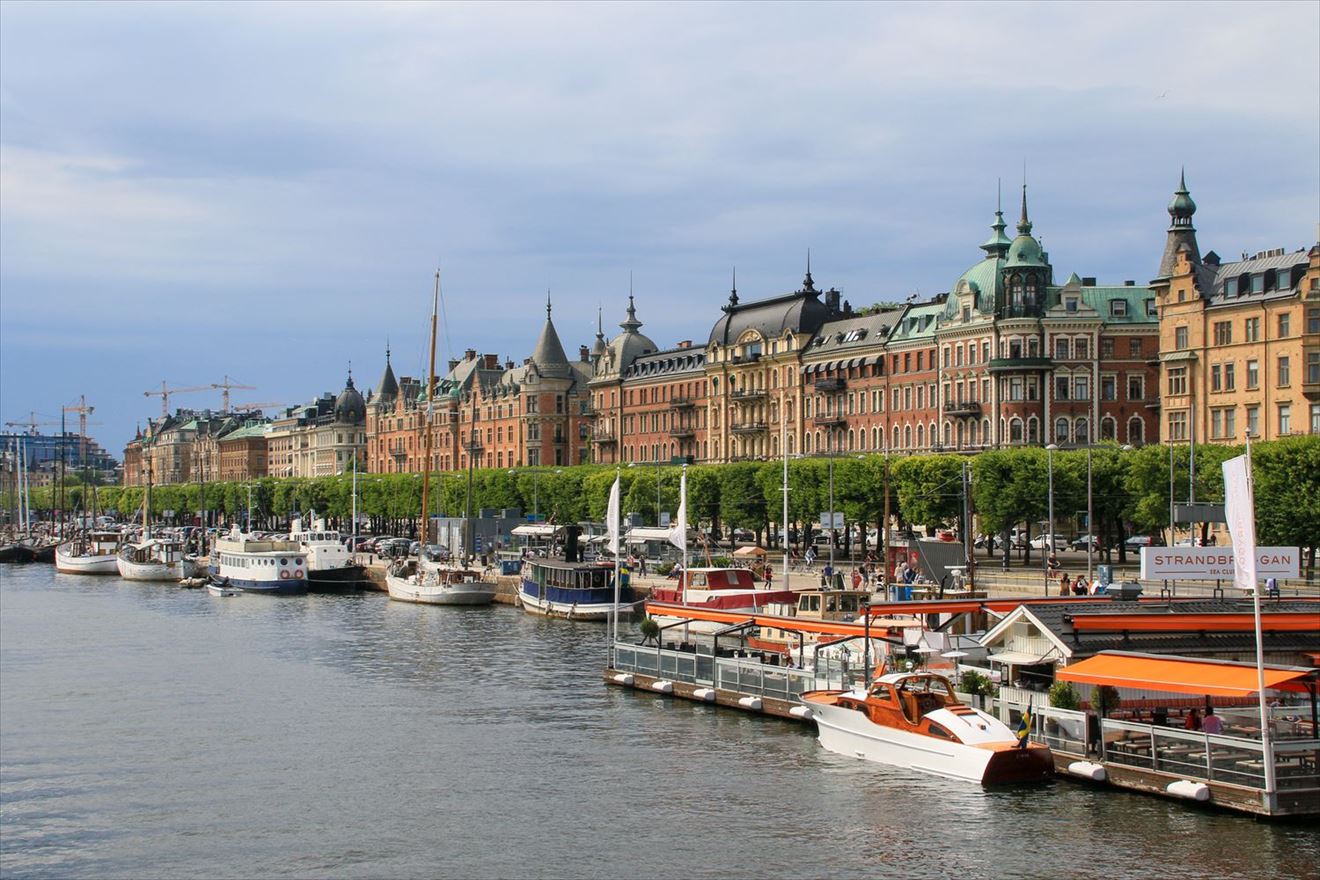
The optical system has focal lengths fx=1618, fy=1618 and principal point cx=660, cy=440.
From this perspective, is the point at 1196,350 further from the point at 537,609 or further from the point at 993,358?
the point at 537,609

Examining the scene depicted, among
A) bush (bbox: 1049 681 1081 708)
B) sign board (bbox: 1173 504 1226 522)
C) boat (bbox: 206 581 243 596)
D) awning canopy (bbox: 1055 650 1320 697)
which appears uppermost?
sign board (bbox: 1173 504 1226 522)

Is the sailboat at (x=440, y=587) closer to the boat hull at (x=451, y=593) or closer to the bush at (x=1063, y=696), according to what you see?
the boat hull at (x=451, y=593)

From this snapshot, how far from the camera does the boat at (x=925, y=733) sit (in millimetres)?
40812

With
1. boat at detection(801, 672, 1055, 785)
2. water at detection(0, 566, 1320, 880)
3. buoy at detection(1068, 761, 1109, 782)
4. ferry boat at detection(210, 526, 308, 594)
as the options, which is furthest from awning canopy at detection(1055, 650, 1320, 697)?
ferry boat at detection(210, 526, 308, 594)

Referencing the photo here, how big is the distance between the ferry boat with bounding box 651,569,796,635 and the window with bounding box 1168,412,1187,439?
45995 mm

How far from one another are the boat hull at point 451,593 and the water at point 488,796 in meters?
36.9

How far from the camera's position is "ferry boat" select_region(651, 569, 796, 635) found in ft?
230

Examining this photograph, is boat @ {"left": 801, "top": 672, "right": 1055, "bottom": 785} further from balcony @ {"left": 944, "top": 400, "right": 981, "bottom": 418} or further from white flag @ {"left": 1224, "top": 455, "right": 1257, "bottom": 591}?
balcony @ {"left": 944, "top": 400, "right": 981, "bottom": 418}

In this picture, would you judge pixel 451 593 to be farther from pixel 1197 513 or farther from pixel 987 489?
pixel 1197 513

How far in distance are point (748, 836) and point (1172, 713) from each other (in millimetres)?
12620

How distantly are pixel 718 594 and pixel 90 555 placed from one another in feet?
327

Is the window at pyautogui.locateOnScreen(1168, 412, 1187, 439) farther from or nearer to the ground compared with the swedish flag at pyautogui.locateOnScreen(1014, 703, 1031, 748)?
farther from the ground

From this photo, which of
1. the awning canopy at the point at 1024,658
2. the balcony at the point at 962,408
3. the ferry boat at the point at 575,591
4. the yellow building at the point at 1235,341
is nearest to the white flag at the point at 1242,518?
the awning canopy at the point at 1024,658

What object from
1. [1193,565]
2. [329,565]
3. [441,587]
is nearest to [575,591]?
[441,587]
